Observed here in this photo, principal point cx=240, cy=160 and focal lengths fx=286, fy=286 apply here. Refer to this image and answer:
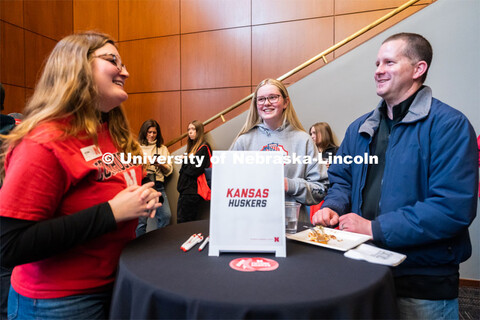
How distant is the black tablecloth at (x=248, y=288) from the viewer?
25.7 inches

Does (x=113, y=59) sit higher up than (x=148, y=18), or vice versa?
(x=148, y=18)

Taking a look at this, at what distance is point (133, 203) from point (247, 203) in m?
0.37

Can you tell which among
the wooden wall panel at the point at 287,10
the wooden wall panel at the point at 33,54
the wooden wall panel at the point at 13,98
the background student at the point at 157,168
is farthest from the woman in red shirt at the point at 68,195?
the wooden wall panel at the point at 33,54

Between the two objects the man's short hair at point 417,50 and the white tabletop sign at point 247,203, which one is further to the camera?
the man's short hair at point 417,50

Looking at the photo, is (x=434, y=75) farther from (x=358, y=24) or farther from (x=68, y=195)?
(x=68, y=195)

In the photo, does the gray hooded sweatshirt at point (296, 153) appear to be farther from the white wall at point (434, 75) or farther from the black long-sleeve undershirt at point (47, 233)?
the white wall at point (434, 75)

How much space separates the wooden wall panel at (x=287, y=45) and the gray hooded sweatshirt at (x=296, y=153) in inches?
Result: 128

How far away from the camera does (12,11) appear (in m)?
4.88

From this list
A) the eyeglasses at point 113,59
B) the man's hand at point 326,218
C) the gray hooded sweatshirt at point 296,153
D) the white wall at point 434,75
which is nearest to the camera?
the eyeglasses at point 113,59

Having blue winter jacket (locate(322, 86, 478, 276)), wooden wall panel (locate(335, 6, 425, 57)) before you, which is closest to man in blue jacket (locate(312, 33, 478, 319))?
blue winter jacket (locate(322, 86, 478, 276))

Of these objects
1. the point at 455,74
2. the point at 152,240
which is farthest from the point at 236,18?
the point at 152,240

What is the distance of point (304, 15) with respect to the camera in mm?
4883

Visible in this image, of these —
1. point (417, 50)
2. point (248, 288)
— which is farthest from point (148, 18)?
point (248, 288)

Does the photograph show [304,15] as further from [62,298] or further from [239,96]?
[62,298]
